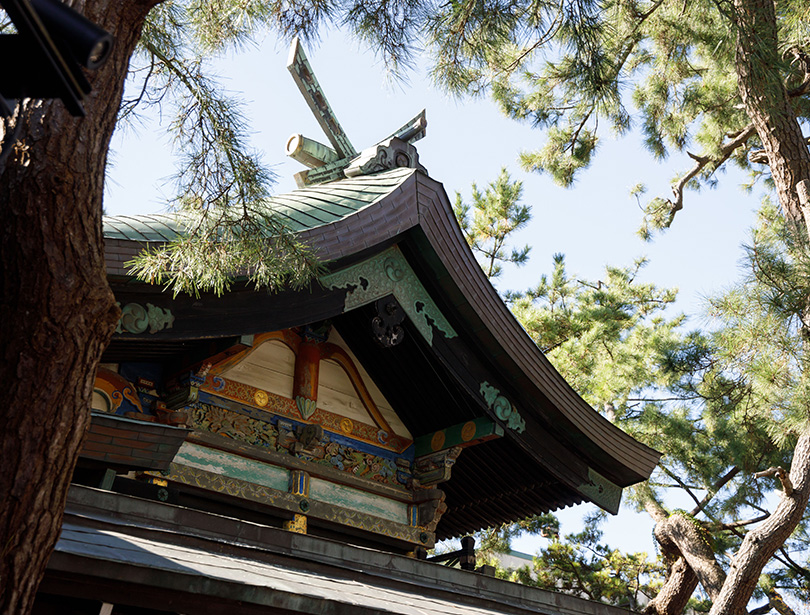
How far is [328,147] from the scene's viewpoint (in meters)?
7.30

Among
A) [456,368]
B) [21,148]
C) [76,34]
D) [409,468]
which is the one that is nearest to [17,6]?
[76,34]

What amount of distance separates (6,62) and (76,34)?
0.93ft

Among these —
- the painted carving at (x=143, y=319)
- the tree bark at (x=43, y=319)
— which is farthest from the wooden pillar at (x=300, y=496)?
the tree bark at (x=43, y=319)

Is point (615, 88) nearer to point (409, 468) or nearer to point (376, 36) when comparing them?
point (376, 36)

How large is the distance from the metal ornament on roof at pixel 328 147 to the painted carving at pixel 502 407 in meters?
1.98

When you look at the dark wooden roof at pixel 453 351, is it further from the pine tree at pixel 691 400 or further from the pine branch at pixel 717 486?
the pine branch at pixel 717 486

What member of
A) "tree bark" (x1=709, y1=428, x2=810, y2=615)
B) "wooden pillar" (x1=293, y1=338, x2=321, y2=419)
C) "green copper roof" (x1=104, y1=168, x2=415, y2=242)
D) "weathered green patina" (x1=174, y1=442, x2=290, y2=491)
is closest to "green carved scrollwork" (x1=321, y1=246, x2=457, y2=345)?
"green copper roof" (x1=104, y1=168, x2=415, y2=242)

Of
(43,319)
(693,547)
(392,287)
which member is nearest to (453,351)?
(392,287)

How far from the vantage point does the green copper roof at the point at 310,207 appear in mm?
4223

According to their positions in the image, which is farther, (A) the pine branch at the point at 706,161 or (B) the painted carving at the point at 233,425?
(A) the pine branch at the point at 706,161

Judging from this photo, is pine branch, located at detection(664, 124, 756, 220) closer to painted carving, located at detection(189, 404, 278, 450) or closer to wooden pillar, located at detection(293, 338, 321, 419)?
wooden pillar, located at detection(293, 338, 321, 419)

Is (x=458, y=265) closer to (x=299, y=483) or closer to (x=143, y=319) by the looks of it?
(x=299, y=483)

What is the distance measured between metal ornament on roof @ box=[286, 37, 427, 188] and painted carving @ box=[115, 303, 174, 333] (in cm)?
A: 259

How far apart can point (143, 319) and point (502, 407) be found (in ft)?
9.17
